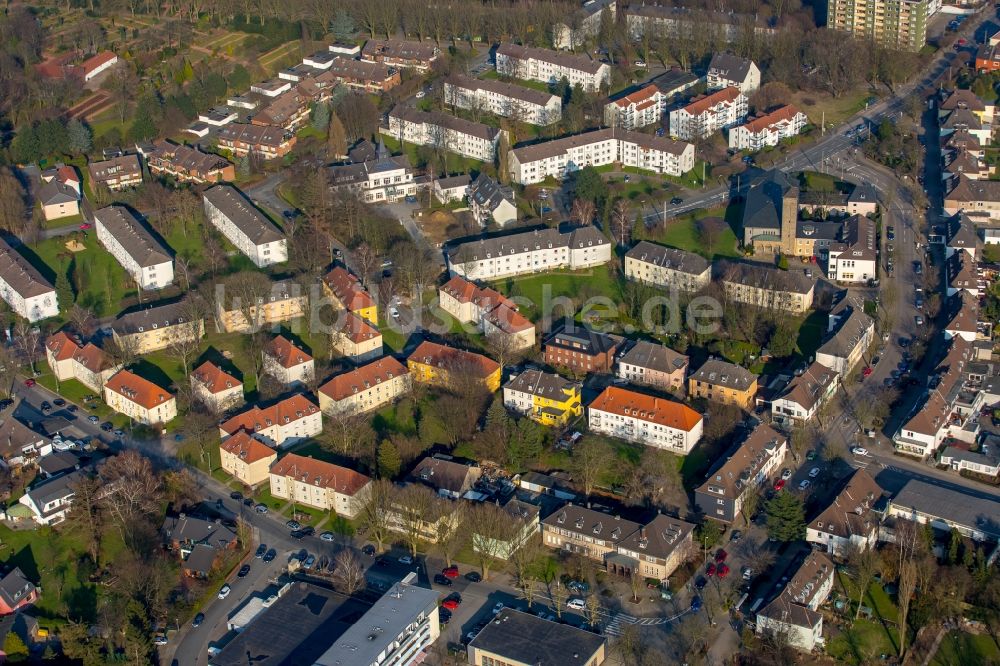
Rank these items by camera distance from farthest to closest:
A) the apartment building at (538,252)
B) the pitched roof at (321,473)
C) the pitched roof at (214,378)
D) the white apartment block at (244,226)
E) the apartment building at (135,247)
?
1. the white apartment block at (244,226)
2. the apartment building at (135,247)
3. the apartment building at (538,252)
4. the pitched roof at (214,378)
5. the pitched roof at (321,473)

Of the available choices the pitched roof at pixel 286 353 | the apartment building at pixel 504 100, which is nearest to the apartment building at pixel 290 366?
the pitched roof at pixel 286 353

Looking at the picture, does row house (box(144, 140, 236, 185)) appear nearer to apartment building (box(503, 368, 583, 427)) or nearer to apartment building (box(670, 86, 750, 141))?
apartment building (box(670, 86, 750, 141))

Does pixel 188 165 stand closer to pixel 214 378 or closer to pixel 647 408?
pixel 214 378

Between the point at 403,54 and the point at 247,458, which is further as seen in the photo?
the point at 403,54

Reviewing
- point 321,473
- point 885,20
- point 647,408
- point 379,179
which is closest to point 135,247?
point 379,179

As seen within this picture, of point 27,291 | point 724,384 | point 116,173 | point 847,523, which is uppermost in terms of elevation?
point 116,173

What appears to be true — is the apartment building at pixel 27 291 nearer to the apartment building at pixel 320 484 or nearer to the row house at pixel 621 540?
the apartment building at pixel 320 484
